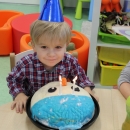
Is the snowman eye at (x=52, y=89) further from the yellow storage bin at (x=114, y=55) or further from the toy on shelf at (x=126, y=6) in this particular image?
the toy on shelf at (x=126, y=6)

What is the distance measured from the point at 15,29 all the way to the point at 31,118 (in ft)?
4.45

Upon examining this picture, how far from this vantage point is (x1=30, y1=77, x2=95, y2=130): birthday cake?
0.59 meters

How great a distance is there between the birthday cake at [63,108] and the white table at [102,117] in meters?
0.05

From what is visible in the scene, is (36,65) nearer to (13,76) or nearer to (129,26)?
(13,76)

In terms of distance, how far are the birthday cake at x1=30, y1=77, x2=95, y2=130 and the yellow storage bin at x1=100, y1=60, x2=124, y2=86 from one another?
94 centimetres

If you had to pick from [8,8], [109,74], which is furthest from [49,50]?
[8,8]

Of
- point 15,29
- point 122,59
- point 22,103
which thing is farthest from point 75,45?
point 22,103

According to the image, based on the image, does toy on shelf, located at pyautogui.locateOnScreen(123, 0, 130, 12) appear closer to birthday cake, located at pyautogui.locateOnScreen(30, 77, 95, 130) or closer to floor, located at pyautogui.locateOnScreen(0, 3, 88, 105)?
floor, located at pyautogui.locateOnScreen(0, 3, 88, 105)

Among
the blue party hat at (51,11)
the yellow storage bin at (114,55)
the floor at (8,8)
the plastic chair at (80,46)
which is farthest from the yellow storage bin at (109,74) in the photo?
the blue party hat at (51,11)

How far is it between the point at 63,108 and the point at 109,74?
1.05 metres

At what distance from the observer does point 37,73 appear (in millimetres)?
861

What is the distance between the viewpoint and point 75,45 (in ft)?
5.84

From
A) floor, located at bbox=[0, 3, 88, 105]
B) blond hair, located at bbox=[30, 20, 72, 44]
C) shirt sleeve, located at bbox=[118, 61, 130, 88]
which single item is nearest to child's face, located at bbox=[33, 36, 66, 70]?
blond hair, located at bbox=[30, 20, 72, 44]

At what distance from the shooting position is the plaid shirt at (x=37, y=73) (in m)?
0.84
